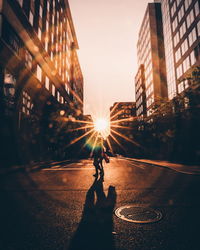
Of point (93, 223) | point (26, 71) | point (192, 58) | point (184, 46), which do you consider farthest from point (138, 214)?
point (184, 46)

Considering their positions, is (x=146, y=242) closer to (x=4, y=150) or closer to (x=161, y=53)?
(x=4, y=150)

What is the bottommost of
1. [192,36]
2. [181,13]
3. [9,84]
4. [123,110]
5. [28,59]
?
[9,84]

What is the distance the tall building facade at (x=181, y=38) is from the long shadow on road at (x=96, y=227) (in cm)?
2545

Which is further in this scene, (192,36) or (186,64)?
(186,64)

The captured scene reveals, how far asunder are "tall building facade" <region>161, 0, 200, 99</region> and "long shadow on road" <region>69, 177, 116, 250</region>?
83.5 feet

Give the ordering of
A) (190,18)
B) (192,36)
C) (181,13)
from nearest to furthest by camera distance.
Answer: (192,36)
(190,18)
(181,13)

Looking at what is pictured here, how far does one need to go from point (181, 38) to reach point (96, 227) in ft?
140

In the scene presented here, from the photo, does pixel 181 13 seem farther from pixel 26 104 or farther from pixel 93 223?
pixel 93 223

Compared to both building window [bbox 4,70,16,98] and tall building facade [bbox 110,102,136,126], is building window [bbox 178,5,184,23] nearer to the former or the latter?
building window [bbox 4,70,16,98]

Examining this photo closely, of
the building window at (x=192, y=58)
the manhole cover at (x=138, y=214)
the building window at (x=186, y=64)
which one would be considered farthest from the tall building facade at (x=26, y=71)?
the building window at (x=192, y=58)

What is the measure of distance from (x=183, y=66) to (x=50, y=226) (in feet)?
131

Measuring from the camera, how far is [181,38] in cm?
3731

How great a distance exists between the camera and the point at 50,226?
3340mm

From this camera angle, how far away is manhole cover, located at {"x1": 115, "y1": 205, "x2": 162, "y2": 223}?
11.7ft
